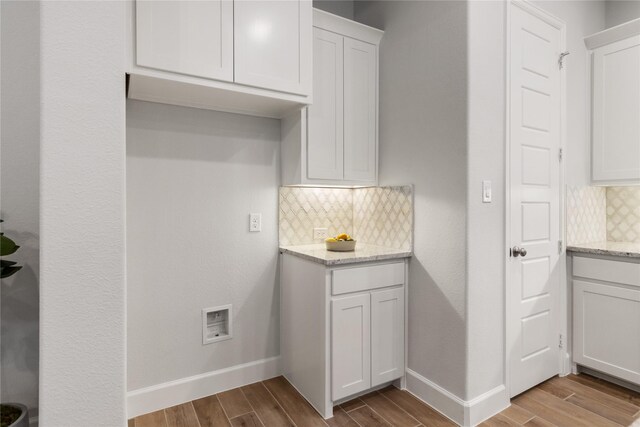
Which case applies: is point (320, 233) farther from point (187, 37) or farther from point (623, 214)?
point (623, 214)

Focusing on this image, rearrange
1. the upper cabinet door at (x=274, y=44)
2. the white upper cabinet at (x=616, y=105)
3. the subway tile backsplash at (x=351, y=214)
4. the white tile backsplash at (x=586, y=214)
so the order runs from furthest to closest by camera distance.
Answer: the white tile backsplash at (x=586, y=214), the white upper cabinet at (x=616, y=105), the subway tile backsplash at (x=351, y=214), the upper cabinet door at (x=274, y=44)

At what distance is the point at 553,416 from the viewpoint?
6.90 feet

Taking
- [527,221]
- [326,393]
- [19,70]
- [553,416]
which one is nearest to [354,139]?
[527,221]

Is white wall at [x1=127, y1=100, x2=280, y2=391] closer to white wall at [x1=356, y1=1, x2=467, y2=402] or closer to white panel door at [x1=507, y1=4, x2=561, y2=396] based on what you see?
white wall at [x1=356, y1=1, x2=467, y2=402]

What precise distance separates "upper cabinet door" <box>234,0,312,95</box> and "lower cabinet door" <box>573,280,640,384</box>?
7.72ft

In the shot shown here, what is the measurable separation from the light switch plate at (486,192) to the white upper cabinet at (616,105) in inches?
52.2

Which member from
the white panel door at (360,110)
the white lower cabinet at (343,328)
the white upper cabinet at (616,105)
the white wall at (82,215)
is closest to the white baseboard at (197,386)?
the white lower cabinet at (343,328)

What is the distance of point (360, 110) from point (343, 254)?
3.34 ft

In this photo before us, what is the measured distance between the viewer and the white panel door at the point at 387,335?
7.45 feet

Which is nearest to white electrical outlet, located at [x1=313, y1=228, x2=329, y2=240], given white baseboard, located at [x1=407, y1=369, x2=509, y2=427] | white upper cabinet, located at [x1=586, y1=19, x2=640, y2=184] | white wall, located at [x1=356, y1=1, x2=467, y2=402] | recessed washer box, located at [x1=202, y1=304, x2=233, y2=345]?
white wall, located at [x1=356, y1=1, x2=467, y2=402]

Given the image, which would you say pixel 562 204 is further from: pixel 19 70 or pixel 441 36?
pixel 19 70

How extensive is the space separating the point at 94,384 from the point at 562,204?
2.85 metres

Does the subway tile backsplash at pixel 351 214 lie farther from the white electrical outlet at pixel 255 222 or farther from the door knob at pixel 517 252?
the door knob at pixel 517 252

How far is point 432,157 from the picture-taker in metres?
2.24
